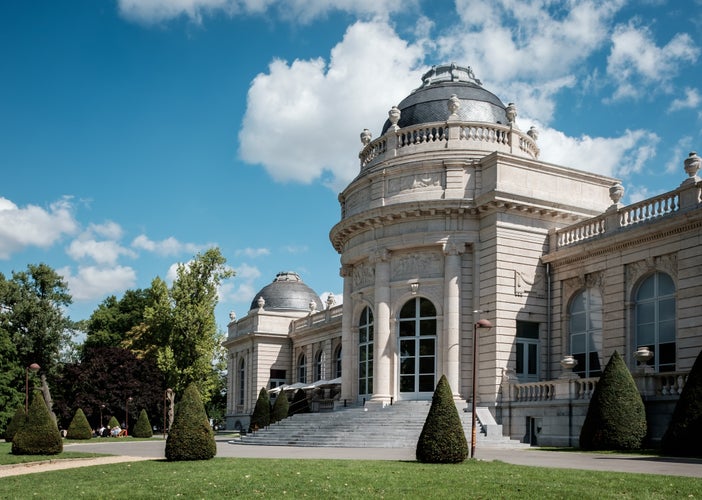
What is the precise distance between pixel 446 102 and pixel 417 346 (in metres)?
11.0

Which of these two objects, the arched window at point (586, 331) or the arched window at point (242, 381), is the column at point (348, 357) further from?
the arched window at point (242, 381)

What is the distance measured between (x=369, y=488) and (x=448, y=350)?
18119mm

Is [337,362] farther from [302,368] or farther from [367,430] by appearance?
[367,430]

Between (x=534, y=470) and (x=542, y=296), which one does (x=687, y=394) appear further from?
(x=542, y=296)

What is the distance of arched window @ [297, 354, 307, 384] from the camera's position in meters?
58.2

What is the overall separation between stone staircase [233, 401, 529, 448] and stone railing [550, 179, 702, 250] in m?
7.55

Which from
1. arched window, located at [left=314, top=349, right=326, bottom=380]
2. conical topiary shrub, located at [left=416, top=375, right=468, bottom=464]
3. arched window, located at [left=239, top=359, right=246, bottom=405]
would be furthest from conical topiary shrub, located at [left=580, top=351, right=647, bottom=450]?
arched window, located at [left=239, top=359, right=246, bottom=405]

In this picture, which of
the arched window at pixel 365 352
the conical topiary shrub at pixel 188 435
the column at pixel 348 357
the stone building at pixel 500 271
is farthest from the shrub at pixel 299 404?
the conical topiary shrub at pixel 188 435

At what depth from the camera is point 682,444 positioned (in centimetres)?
2083

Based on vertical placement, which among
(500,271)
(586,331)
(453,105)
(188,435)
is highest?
(453,105)

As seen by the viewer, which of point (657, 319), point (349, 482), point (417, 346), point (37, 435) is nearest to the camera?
point (349, 482)

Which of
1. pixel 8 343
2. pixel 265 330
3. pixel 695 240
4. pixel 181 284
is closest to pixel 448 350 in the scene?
pixel 695 240

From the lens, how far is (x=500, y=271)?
31.7 metres

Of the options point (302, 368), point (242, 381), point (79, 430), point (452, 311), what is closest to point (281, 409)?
point (79, 430)
